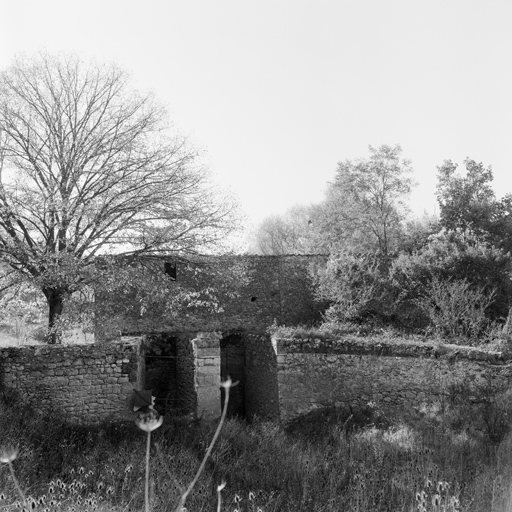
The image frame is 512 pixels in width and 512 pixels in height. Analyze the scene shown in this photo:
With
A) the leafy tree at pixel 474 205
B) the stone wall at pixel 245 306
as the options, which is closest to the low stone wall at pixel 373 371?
the stone wall at pixel 245 306

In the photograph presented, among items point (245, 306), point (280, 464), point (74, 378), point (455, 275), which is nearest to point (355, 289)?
point (455, 275)

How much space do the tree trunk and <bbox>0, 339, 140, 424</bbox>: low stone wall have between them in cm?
374

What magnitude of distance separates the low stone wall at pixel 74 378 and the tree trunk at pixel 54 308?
12.3ft

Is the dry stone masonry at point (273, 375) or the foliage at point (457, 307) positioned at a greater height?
the foliage at point (457, 307)

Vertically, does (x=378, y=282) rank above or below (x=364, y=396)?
above

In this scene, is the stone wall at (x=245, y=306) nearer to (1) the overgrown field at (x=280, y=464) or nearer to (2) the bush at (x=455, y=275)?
(2) the bush at (x=455, y=275)

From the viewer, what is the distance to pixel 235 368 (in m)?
20.4

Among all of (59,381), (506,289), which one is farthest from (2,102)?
(506,289)

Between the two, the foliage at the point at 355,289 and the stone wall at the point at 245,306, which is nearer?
the foliage at the point at 355,289

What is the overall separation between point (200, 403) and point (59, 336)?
17.3 ft

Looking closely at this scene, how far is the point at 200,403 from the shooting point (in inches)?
Answer: 567

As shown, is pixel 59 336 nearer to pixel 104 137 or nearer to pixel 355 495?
pixel 104 137

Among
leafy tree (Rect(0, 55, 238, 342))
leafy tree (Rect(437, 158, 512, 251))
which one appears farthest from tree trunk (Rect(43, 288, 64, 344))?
leafy tree (Rect(437, 158, 512, 251))

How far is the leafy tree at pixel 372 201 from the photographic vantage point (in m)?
35.3
